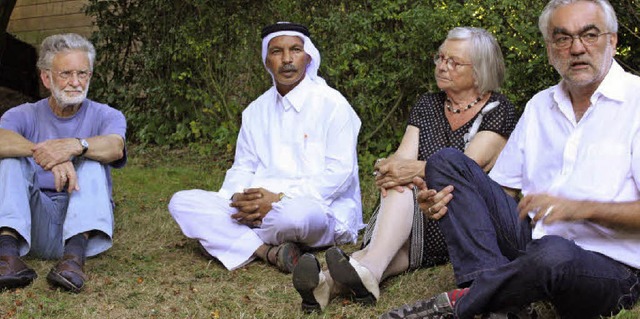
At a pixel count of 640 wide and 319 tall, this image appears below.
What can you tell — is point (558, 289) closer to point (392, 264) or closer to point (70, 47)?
point (392, 264)

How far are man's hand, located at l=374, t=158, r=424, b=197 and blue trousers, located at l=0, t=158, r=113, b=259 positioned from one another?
1.53 m

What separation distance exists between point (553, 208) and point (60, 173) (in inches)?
104

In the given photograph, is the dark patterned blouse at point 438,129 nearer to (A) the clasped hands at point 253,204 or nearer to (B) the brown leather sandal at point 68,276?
(A) the clasped hands at point 253,204

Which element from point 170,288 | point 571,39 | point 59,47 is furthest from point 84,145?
point 571,39

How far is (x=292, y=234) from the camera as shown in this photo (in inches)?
197

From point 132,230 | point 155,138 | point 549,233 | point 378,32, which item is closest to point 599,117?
point 549,233

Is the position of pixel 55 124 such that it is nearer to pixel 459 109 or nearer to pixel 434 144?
pixel 434 144

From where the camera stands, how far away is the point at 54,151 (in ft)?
15.3

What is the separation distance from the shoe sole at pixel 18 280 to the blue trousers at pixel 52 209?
18 cm

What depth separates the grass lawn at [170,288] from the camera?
412cm

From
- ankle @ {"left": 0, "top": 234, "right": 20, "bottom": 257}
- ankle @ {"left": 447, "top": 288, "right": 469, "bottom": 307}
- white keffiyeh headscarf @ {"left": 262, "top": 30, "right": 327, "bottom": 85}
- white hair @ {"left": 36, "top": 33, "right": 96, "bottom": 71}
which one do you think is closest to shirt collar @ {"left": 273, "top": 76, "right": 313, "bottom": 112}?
white keffiyeh headscarf @ {"left": 262, "top": 30, "right": 327, "bottom": 85}

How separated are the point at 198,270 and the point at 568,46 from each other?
2.51 meters

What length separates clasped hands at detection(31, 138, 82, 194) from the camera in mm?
→ 4621

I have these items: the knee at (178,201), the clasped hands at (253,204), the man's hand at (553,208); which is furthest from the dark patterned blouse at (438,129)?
the knee at (178,201)
